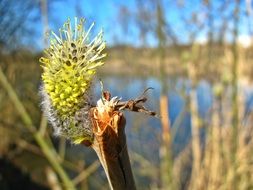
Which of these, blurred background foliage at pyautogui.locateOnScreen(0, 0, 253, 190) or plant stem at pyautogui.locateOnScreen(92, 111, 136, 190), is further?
blurred background foliage at pyautogui.locateOnScreen(0, 0, 253, 190)

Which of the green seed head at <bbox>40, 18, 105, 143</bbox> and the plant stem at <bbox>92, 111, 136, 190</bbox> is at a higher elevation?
the green seed head at <bbox>40, 18, 105, 143</bbox>

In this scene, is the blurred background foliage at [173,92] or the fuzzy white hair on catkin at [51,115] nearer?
the fuzzy white hair on catkin at [51,115]

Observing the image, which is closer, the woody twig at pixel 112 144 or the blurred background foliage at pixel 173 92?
the woody twig at pixel 112 144

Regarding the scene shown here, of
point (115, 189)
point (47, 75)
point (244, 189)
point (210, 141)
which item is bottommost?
point (244, 189)

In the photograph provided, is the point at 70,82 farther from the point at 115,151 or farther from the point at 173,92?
the point at 173,92

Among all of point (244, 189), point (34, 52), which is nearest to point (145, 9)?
point (244, 189)

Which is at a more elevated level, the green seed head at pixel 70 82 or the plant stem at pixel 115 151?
the green seed head at pixel 70 82

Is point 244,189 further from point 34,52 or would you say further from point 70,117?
point 34,52

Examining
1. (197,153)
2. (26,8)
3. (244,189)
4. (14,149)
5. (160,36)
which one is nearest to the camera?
(160,36)
